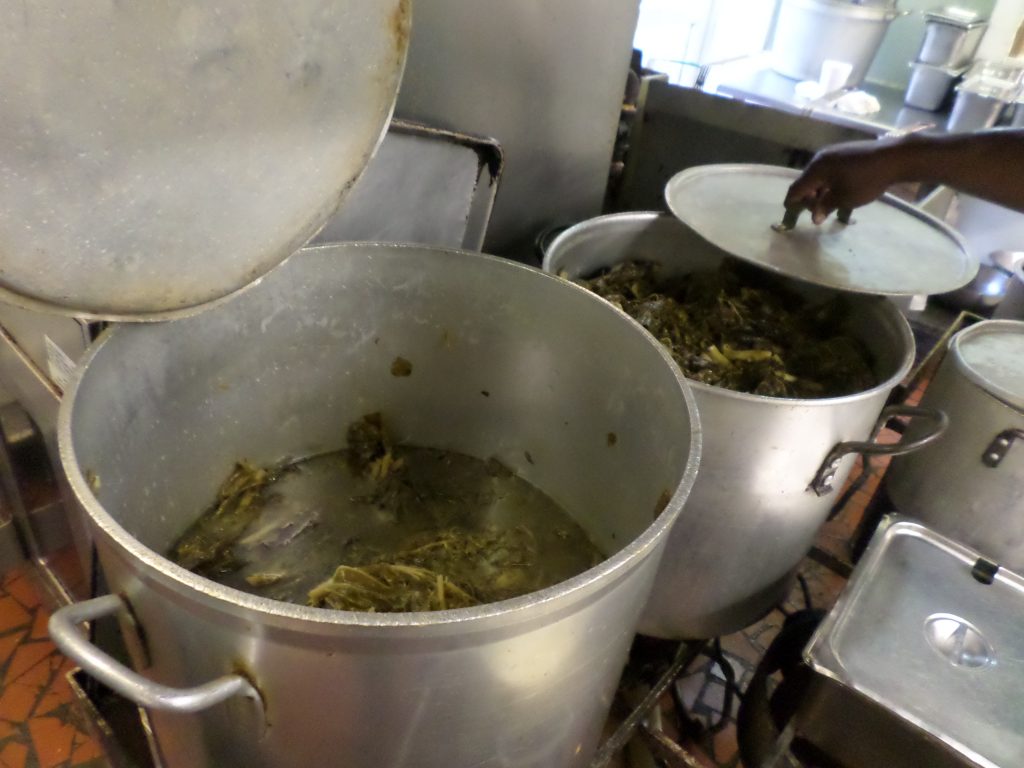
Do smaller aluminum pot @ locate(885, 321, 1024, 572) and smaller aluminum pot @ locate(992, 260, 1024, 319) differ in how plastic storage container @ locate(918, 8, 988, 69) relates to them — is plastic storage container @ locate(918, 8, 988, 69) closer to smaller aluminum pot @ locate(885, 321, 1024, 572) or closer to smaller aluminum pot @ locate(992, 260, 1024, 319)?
smaller aluminum pot @ locate(992, 260, 1024, 319)

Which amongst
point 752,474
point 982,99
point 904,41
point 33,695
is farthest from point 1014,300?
point 33,695

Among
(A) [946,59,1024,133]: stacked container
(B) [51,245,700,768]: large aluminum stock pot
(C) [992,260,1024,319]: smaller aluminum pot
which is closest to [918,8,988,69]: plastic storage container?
(A) [946,59,1024,133]: stacked container

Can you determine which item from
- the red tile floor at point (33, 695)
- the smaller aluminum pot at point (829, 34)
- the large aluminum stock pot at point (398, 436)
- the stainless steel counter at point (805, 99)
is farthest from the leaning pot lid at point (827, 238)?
the smaller aluminum pot at point (829, 34)

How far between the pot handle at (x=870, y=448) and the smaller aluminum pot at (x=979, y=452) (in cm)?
13

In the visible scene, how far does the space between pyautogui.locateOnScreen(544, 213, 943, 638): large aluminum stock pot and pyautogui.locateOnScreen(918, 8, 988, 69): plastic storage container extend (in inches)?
63.3

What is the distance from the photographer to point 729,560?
96 centimetres

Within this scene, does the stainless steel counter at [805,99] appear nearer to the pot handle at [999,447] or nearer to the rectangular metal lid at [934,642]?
the pot handle at [999,447]

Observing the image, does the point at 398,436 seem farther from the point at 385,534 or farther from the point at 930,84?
the point at 930,84

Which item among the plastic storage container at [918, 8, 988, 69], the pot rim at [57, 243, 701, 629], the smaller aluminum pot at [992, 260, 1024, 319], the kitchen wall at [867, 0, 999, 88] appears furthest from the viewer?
the kitchen wall at [867, 0, 999, 88]

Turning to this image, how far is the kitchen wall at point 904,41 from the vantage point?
7.89 feet

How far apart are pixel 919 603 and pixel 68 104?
1016mm

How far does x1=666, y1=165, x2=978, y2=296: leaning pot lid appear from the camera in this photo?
38.5 inches

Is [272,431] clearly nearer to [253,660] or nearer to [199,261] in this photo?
[199,261]

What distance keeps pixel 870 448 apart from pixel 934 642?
9.7 inches
